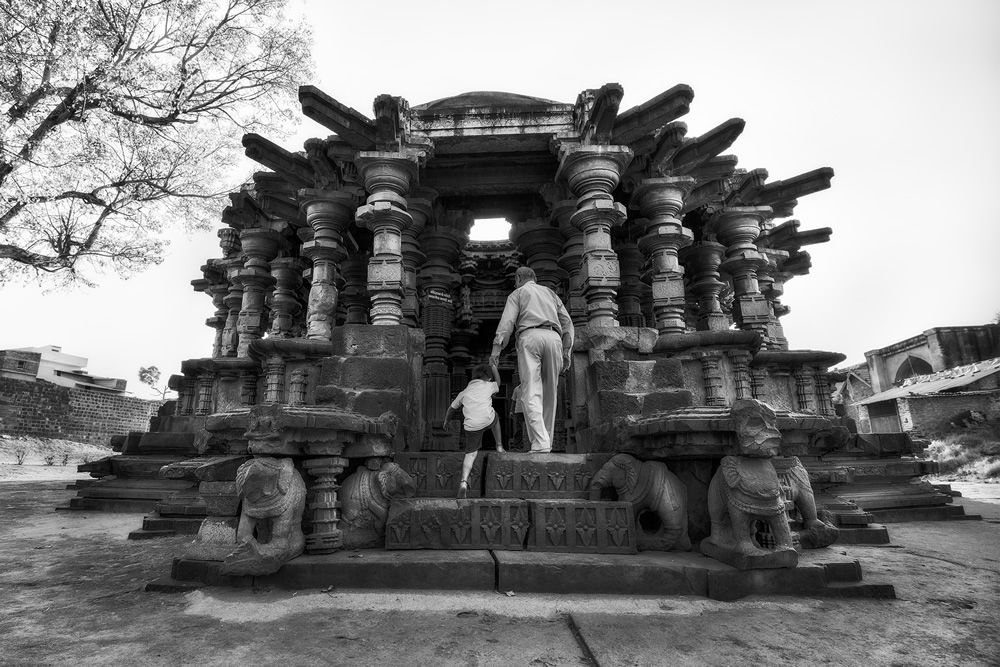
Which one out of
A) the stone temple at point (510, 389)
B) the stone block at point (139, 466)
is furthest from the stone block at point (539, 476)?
the stone block at point (139, 466)

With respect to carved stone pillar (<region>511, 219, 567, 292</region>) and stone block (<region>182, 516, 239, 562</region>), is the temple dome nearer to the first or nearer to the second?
carved stone pillar (<region>511, 219, 567, 292</region>)

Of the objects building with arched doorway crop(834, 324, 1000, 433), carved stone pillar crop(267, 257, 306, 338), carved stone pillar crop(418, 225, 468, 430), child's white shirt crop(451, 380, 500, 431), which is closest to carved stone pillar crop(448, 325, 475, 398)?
carved stone pillar crop(418, 225, 468, 430)

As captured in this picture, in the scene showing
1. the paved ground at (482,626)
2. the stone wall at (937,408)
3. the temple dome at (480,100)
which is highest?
the temple dome at (480,100)

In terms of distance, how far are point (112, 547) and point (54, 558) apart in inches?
19.4

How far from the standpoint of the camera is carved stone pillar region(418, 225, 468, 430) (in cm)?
782

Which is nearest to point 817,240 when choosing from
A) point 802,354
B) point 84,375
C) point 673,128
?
point 802,354

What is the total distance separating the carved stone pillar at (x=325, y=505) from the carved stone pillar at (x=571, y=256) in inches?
155

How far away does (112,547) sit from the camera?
4.33 metres

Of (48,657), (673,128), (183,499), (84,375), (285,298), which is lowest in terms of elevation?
(48,657)

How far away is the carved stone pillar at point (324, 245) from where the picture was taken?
6.59 meters

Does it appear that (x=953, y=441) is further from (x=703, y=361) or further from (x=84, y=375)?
(x=84, y=375)

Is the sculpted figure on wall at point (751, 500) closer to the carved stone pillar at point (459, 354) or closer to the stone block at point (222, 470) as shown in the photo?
the stone block at point (222, 470)

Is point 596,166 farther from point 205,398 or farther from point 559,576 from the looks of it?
point 205,398

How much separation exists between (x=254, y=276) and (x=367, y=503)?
20.7 feet
